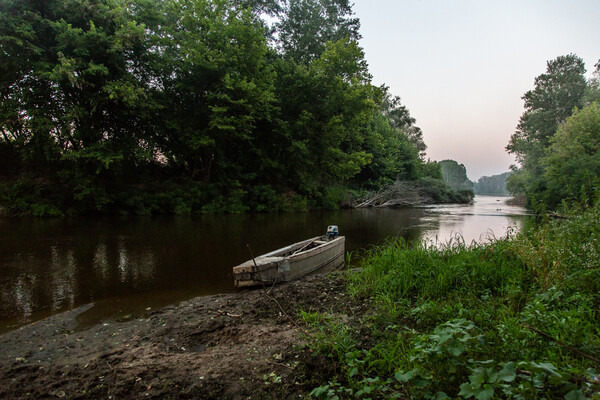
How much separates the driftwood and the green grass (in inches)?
1132

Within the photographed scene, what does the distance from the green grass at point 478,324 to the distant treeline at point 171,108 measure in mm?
18478

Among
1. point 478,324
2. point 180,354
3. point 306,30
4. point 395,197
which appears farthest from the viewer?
point 395,197

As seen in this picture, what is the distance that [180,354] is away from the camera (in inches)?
145

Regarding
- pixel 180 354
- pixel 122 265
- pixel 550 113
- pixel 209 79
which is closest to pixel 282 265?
pixel 180 354

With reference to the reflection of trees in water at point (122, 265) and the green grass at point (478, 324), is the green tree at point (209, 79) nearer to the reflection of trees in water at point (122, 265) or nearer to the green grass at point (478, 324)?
the reflection of trees in water at point (122, 265)

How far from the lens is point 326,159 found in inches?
1117

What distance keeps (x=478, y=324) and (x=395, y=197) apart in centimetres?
3722

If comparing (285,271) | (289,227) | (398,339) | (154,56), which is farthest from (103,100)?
(398,339)

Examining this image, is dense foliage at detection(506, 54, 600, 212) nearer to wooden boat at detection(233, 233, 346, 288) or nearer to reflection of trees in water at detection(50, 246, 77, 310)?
wooden boat at detection(233, 233, 346, 288)

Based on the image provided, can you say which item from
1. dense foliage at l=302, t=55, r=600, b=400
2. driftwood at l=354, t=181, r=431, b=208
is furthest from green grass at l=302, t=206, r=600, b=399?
driftwood at l=354, t=181, r=431, b=208

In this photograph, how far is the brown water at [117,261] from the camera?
5848 millimetres

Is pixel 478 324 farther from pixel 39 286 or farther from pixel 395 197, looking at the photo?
pixel 395 197

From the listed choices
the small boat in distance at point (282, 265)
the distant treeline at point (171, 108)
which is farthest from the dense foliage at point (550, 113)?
the small boat in distance at point (282, 265)

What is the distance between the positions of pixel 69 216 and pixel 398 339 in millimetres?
20824
